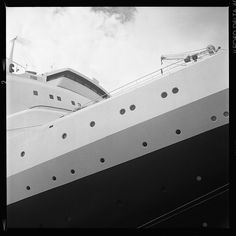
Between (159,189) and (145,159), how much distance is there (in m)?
0.43

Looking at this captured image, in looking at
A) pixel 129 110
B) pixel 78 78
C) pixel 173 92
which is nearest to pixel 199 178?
pixel 173 92

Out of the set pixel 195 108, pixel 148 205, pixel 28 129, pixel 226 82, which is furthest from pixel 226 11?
pixel 28 129

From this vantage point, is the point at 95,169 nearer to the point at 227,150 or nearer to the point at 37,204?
the point at 37,204

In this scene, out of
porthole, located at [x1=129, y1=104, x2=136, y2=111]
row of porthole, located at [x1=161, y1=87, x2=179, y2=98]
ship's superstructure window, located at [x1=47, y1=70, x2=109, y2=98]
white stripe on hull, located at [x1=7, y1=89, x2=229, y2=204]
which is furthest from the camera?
ship's superstructure window, located at [x1=47, y1=70, x2=109, y2=98]

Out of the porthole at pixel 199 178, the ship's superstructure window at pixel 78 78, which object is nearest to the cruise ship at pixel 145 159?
the porthole at pixel 199 178

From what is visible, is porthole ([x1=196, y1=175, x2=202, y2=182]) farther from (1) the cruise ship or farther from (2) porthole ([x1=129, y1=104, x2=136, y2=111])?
(2) porthole ([x1=129, y1=104, x2=136, y2=111])

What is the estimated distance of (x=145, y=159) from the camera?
405 cm

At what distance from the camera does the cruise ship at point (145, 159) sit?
13.1ft

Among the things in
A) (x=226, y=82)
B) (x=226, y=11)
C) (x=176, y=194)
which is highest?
(x=226, y=11)

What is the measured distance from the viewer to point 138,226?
4.12 metres

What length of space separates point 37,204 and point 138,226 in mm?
1520

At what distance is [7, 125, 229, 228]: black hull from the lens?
3.98 meters

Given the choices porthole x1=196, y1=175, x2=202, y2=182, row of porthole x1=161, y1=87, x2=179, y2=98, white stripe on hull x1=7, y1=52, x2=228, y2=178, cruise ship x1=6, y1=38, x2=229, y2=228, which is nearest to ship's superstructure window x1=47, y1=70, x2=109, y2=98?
white stripe on hull x1=7, y1=52, x2=228, y2=178

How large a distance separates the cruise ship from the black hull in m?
0.01
